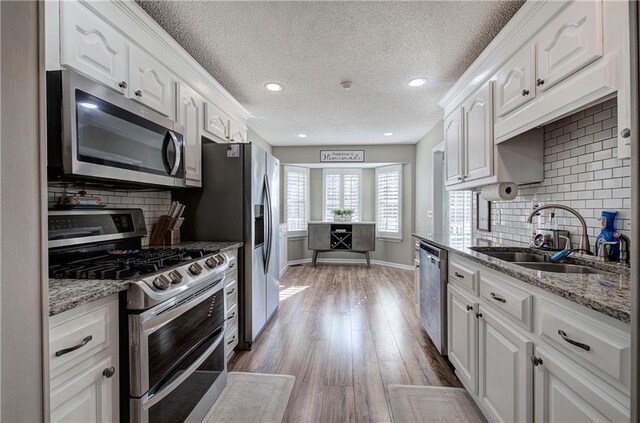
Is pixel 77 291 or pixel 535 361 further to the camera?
pixel 535 361

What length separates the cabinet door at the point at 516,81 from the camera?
159 cm

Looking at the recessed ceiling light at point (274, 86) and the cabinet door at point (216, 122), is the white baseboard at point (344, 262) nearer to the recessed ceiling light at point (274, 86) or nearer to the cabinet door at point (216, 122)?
the cabinet door at point (216, 122)

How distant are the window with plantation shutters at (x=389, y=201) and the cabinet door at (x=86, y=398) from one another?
16.8 ft

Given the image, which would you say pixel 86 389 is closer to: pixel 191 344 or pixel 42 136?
pixel 191 344

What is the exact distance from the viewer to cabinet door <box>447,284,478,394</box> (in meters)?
1.64

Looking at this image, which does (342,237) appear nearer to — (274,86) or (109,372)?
(274,86)

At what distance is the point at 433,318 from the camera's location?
7.69ft

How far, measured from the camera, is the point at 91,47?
143 cm

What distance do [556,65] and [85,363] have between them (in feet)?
7.70

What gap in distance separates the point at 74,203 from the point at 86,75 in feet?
2.19

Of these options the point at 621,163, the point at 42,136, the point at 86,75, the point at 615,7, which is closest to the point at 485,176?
the point at 621,163

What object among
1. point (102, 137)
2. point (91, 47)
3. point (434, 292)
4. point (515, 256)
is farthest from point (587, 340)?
point (91, 47)

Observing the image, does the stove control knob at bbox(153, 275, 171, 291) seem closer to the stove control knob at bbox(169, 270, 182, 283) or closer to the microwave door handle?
the stove control knob at bbox(169, 270, 182, 283)

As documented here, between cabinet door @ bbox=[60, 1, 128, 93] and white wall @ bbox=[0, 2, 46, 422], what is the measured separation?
0.94 m
